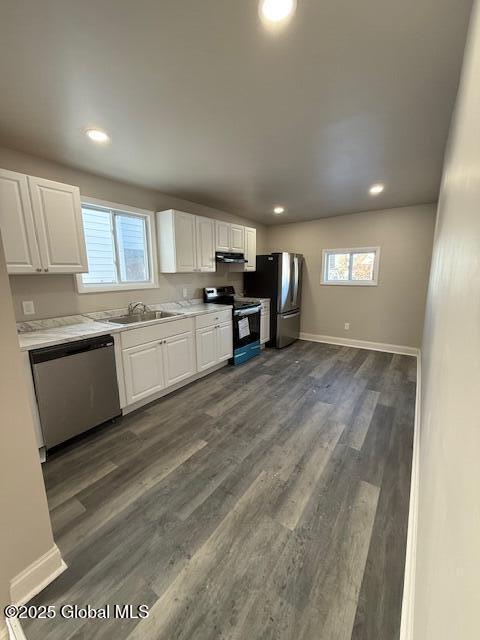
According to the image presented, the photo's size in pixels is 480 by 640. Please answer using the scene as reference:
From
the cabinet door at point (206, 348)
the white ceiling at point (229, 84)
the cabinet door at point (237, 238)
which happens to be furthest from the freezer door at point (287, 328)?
the white ceiling at point (229, 84)

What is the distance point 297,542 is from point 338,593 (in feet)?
0.86

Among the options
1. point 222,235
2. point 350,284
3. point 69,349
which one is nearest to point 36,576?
point 69,349

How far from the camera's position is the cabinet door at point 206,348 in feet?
11.1

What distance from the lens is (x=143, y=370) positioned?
107 inches

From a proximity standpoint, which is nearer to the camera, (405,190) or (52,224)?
(52,224)

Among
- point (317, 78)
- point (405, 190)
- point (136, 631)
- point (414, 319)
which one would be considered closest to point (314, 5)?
point (317, 78)

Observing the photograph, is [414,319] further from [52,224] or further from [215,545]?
[52,224]

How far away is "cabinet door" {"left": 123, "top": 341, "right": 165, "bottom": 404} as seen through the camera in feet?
8.50

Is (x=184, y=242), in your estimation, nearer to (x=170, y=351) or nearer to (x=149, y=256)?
(x=149, y=256)

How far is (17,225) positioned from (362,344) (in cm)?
502

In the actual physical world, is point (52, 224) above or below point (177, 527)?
above

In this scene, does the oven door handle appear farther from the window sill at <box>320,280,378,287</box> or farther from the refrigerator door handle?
the window sill at <box>320,280,378,287</box>

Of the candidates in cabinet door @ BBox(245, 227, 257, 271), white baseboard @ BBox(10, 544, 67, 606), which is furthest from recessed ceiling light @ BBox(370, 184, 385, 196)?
white baseboard @ BBox(10, 544, 67, 606)

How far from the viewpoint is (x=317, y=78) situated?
4.93 ft
